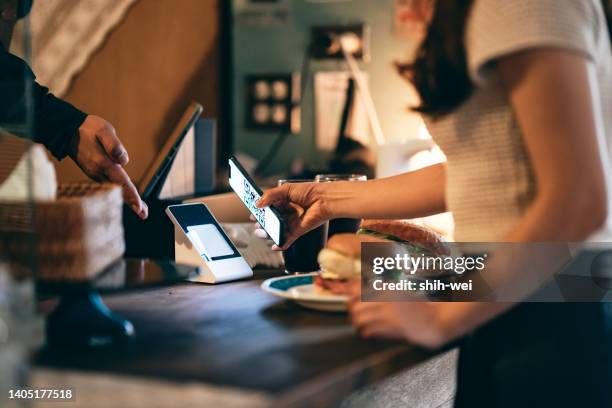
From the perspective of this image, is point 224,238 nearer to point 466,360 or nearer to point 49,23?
point 466,360

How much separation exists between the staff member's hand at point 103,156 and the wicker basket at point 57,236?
0.49m

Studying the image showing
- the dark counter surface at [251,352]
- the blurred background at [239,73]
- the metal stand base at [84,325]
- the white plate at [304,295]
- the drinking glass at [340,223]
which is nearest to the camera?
the dark counter surface at [251,352]

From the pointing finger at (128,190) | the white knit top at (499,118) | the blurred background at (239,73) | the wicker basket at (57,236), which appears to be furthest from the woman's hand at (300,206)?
the blurred background at (239,73)

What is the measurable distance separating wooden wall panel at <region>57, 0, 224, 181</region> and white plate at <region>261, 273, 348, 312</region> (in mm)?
1858

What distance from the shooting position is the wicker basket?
955mm

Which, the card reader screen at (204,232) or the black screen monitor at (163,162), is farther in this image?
the black screen monitor at (163,162)

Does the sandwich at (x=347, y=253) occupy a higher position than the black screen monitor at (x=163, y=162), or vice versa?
the black screen monitor at (x=163, y=162)

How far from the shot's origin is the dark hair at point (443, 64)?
3.45ft

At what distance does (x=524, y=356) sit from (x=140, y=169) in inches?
92.1

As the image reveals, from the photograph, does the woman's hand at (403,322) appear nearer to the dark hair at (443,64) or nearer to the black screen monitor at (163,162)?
the dark hair at (443,64)

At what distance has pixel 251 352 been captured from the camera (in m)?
1.00

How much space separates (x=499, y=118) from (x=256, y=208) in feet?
1.89

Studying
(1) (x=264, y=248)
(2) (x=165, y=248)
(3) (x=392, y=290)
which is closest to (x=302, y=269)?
(1) (x=264, y=248)

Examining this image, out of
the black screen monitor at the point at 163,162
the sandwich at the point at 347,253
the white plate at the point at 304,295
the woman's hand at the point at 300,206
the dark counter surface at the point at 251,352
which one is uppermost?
the black screen monitor at the point at 163,162
